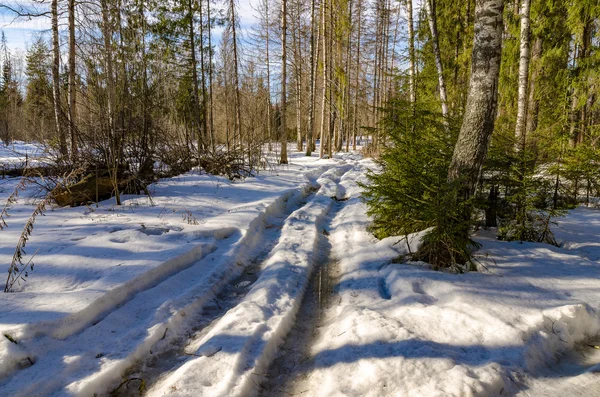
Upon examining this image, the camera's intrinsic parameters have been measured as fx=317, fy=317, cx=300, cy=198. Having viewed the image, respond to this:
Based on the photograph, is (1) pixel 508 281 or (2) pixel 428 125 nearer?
(1) pixel 508 281

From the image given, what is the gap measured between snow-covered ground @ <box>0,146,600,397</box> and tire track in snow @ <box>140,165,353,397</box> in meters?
0.02

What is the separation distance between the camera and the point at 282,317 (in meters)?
3.37

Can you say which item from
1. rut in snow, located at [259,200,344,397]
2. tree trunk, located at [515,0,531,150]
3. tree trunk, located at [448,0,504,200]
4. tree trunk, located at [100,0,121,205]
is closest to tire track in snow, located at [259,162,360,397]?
rut in snow, located at [259,200,344,397]

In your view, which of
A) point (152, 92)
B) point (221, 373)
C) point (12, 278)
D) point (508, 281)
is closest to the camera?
point (221, 373)

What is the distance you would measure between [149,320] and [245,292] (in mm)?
1203

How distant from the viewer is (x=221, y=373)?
2.50 meters

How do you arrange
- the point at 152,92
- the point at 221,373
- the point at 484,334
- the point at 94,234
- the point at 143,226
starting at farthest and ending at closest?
the point at 152,92 → the point at 143,226 → the point at 94,234 → the point at 484,334 → the point at 221,373

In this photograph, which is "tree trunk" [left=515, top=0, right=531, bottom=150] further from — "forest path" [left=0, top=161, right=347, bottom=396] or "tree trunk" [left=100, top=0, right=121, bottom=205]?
"tree trunk" [left=100, top=0, right=121, bottom=205]

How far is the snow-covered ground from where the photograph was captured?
244 cm

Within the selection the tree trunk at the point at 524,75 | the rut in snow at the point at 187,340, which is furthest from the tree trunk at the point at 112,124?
the tree trunk at the point at 524,75

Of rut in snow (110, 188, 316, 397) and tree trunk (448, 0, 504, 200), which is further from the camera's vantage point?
tree trunk (448, 0, 504, 200)

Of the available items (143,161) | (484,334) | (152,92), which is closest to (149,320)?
(484,334)

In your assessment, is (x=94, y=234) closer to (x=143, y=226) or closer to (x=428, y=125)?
(x=143, y=226)

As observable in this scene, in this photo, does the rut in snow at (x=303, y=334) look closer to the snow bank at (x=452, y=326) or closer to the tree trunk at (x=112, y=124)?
the snow bank at (x=452, y=326)
